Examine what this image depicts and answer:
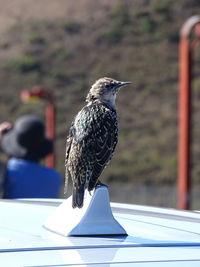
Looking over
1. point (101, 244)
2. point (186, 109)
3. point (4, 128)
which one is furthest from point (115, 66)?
point (101, 244)

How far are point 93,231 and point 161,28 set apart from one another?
62864mm

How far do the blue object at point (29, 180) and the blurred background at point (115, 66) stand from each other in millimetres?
38023

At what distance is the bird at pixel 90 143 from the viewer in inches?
114

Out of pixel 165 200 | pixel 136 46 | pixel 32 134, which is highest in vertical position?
pixel 136 46

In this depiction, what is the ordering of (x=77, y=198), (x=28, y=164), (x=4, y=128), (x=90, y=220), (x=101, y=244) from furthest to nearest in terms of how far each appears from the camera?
(x=4, y=128) → (x=28, y=164) → (x=77, y=198) → (x=90, y=220) → (x=101, y=244)

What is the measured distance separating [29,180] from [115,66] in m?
53.9

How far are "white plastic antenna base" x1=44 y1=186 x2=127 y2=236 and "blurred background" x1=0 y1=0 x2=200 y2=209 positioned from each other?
41.9m

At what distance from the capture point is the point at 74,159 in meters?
2.98

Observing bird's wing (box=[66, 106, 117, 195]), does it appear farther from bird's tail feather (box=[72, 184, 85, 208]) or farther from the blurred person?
the blurred person

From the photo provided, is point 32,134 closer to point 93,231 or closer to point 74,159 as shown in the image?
point 74,159

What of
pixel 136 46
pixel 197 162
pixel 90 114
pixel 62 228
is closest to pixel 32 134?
pixel 90 114

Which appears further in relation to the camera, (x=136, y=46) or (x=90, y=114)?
(x=136, y=46)

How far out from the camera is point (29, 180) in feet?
20.6

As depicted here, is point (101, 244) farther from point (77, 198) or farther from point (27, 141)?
point (27, 141)
